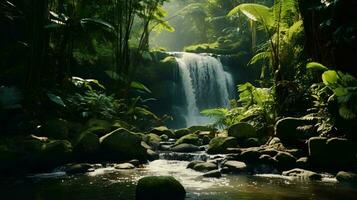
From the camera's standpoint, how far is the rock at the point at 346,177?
7.69 metres

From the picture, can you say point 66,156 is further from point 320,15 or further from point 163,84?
point 163,84

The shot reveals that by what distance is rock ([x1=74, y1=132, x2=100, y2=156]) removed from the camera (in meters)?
9.80

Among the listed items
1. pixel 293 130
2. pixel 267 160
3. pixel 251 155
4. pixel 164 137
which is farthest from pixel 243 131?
pixel 164 137

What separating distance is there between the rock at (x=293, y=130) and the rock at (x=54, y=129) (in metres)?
5.34

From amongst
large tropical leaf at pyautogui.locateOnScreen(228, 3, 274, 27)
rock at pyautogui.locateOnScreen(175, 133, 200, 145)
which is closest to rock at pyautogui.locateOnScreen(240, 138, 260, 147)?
rock at pyautogui.locateOnScreen(175, 133, 200, 145)

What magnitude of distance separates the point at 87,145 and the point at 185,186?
3405 millimetres

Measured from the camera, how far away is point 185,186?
7355 mm

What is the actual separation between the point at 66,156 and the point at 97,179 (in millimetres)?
1594

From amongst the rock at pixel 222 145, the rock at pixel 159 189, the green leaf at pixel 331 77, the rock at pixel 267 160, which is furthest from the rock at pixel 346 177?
the rock at pixel 222 145

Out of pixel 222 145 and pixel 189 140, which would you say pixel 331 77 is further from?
pixel 189 140

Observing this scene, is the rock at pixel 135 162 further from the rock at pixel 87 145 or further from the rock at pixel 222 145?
the rock at pixel 222 145

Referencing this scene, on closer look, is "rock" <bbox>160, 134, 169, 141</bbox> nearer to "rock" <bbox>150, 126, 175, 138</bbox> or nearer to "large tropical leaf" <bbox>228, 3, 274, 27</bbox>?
"rock" <bbox>150, 126, 175, 138</bbox>

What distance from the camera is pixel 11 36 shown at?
13.7 m

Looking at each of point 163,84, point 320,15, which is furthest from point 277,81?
point 163,84
